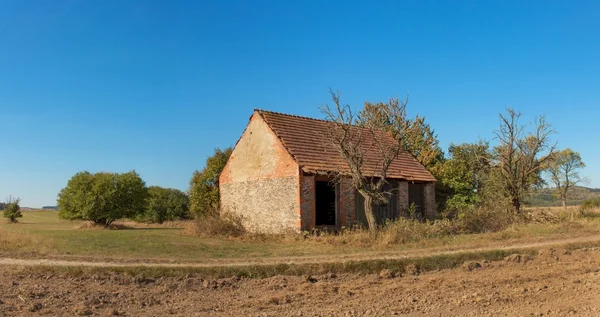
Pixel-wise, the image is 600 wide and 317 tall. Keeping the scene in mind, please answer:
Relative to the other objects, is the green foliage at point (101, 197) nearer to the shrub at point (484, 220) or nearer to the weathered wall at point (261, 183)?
the weathered wall at point (261, 183)

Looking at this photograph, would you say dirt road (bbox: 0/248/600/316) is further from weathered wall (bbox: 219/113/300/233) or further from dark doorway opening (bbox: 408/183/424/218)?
dark doorway opening (bbox: 408/183/424/218)

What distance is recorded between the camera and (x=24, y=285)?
9078 mm

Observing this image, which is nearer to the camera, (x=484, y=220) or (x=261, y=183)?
(x=484, y=220)

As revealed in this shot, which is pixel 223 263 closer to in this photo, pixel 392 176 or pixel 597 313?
pixel 597 313

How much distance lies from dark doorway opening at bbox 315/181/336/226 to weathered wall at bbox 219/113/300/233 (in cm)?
133

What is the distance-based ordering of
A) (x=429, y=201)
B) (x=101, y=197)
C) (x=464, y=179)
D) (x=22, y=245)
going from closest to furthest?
(x=22, y=245)
(x=429, y=201)
(x=464, y=179)
(x=101, y=197)

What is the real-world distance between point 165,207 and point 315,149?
101 feet

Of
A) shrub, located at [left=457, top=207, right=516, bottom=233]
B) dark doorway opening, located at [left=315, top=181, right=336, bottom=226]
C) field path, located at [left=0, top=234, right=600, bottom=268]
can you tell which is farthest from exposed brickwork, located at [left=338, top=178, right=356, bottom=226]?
field path, located at [left=0, top=234, right=600, bottom=268]

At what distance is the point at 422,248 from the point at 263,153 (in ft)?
33.6

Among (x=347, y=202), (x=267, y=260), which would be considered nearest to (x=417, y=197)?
(x=347, y=202)

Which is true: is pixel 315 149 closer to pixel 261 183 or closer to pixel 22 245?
pixel 261 183

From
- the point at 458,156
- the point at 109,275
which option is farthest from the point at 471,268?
the point at 458,156

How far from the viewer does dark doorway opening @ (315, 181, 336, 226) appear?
21.3 m

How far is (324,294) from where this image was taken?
27.9 feet
